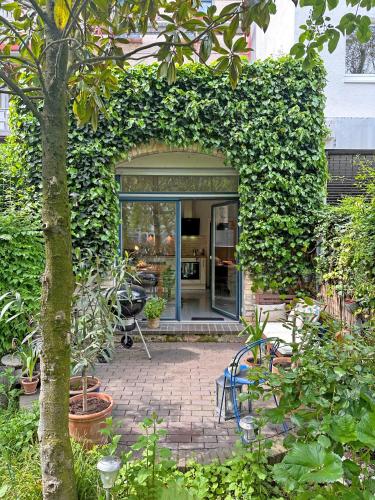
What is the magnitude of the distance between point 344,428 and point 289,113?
18.5ft

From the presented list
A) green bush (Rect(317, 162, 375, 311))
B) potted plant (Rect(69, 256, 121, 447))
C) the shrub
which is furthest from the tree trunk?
the shrub

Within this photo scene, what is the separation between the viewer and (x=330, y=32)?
2.13m

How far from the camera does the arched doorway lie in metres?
6.84

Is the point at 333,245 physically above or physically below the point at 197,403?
above

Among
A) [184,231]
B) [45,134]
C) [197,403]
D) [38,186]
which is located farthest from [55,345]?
[184,231]

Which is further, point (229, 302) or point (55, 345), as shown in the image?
point (229, 302)

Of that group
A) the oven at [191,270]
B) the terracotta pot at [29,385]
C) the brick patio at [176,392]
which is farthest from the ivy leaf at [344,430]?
the oven at [191,270]

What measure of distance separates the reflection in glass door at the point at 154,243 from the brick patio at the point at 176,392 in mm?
1323

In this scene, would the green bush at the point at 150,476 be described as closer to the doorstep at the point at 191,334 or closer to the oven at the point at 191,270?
the doorstep at the point at 191,334

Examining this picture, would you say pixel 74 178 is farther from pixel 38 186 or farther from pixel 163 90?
pixel 163 90

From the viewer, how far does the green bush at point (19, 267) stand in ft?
14.6

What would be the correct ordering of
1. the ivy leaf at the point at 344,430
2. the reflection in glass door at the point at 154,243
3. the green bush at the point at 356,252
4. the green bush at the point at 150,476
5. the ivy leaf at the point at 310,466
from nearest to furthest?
the ivy leaf at the point at 310,466, the ivy leaf at the point at 344,430, the green bush at the point at 150,476, the green bush at the point at 356,252, the reflection in glass door at the point at 154,243

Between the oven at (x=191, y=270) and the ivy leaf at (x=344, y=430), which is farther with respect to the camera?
the oven at (x=191, y=270)

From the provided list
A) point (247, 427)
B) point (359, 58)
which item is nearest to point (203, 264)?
point (359, 58)
